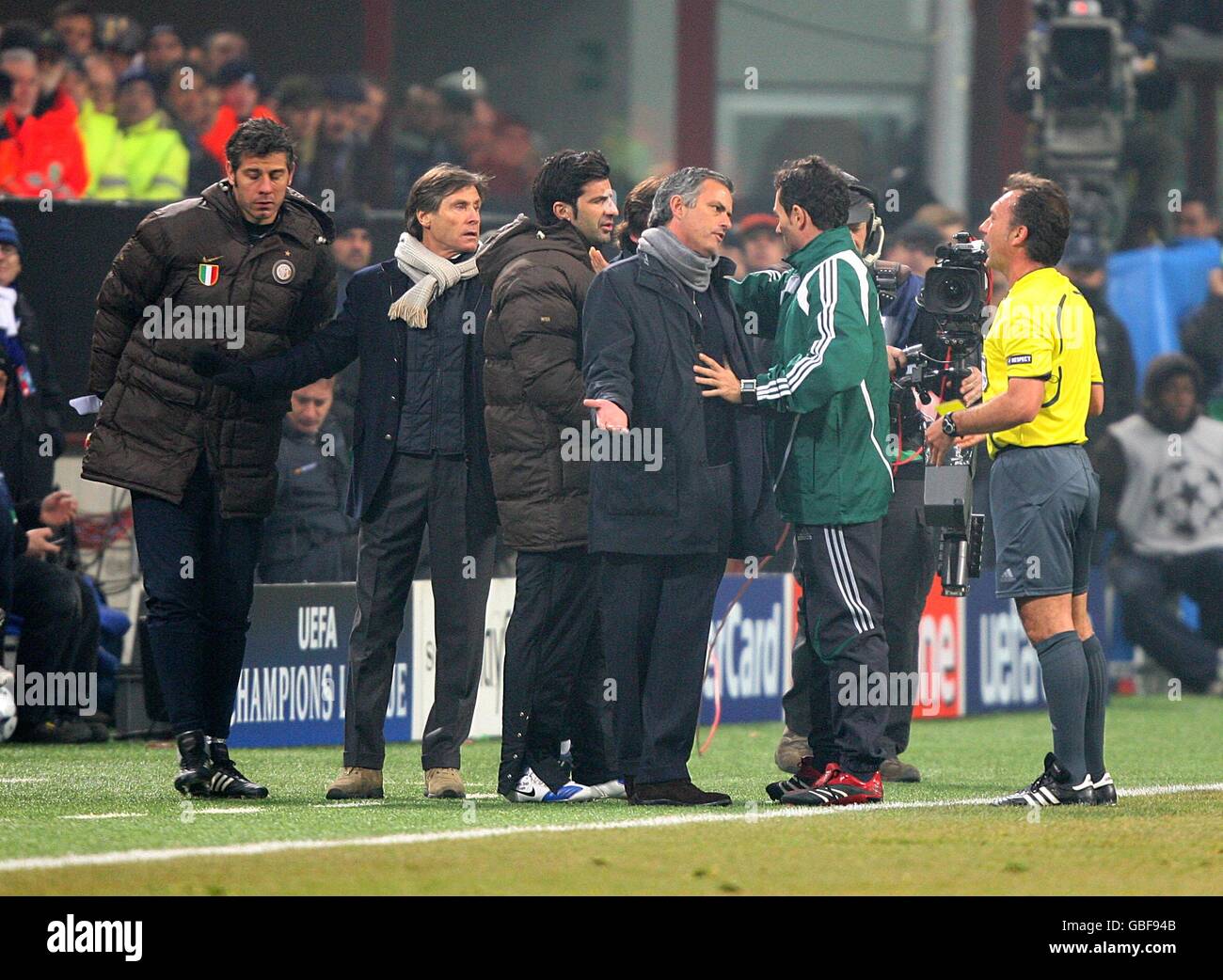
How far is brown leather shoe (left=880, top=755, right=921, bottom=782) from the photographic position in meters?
9.41

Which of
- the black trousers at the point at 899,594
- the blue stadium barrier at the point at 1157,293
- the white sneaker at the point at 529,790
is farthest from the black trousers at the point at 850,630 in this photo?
the blue stadium barrier at the point at 1157,293

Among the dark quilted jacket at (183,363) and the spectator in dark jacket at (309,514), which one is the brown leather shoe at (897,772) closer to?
the dark quilted jacket at (183,363)

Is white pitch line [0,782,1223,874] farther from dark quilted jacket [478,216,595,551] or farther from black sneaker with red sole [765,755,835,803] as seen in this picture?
dark quilted jacket [478,216,595,551]

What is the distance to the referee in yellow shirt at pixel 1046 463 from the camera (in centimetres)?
793

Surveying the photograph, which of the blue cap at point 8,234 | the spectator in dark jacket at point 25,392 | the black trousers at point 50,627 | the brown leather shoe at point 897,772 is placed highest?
the blue cap at point 8,234

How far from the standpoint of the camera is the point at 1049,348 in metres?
7.93

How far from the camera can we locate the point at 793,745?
31.8 feet

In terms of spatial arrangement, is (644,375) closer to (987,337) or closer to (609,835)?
(987,337)

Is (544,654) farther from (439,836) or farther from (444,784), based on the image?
(439,836)

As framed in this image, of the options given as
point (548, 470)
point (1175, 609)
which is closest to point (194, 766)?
point (548, 470)

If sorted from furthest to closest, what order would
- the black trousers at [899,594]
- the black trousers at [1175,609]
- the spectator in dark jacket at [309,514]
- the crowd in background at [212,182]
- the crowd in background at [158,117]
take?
the black trousers at [1175,609] → the crowd in background at [158,117] → the spectator in dark jacket at [309,514] → the crowd in background at [212,182] → the black trousers at [899,594]

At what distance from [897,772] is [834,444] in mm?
1927

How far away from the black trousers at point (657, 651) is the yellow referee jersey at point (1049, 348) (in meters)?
1.06

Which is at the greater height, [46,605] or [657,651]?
[657,651]
